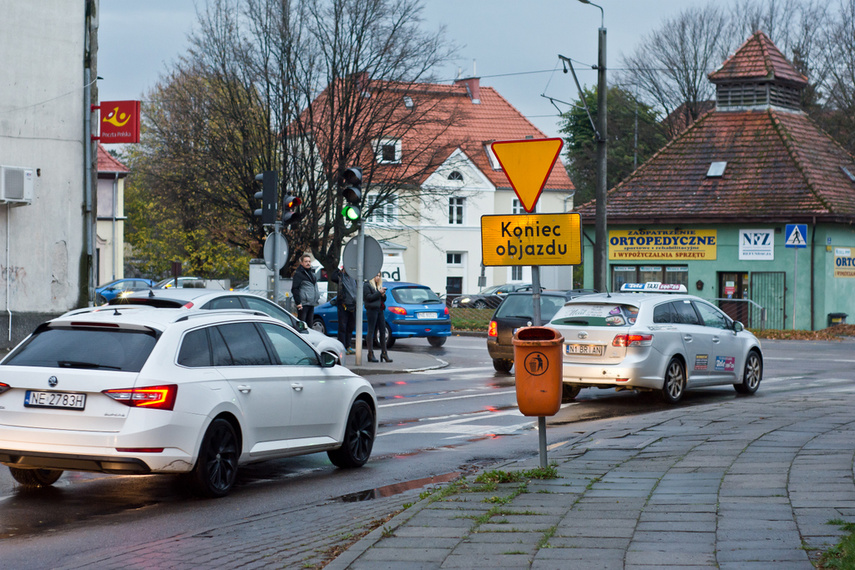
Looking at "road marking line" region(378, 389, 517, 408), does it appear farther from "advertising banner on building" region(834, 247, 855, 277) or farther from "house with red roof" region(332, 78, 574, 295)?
"house with red roof" region(332, 78, 574, 295)

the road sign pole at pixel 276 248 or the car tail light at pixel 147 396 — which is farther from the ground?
the road sign pole at pixel 276 248

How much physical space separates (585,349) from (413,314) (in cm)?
1198

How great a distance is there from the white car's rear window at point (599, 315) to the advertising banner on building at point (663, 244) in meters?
25.3

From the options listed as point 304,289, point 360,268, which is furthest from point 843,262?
point 360,268

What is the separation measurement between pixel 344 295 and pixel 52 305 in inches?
236

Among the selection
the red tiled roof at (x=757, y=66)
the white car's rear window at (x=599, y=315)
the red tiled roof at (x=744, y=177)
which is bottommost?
the white car's rear window at (x=599, y=315)

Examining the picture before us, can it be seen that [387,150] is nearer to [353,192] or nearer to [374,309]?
[374,309]

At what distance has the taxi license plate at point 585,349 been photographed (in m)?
15.3

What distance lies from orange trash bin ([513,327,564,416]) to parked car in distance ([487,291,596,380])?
1169 cm

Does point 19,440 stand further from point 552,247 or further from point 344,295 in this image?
point 344,295

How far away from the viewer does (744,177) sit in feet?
132

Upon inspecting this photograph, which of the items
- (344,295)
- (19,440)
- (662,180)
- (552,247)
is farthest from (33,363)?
(662,180)

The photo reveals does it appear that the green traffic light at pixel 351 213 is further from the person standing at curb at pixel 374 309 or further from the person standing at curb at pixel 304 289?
the person standing at curb at pixel 304 289

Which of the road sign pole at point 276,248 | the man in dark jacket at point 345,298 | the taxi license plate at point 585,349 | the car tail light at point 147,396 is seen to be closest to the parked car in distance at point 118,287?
the man in dark jacket at point 345,298
